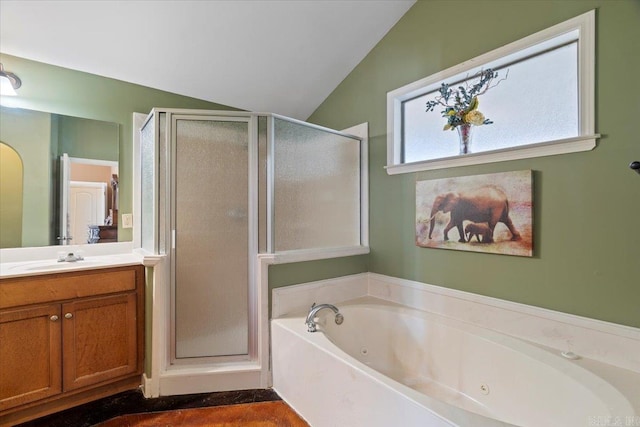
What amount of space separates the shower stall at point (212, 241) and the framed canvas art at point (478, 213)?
957 millimetres

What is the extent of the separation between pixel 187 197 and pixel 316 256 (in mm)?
950

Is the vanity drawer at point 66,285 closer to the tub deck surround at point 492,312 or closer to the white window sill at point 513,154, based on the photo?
the tub deck surround at point 492,312

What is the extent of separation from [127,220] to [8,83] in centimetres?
108

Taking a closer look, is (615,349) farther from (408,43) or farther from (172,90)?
(172,90)

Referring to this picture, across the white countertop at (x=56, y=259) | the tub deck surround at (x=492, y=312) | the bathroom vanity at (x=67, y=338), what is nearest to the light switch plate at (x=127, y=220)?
the white countertop at (x=56, y=259)

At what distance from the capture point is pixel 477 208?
1817 millimetres

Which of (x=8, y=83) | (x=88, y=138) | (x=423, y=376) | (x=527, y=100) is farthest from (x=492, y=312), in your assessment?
(x=8, y=83)

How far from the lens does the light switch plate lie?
2318 millimetres

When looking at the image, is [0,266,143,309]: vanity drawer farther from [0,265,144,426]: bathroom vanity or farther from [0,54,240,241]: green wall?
[0,54,240,241]: green wall

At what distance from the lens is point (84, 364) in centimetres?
179

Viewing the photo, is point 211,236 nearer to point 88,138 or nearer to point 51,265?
point 51,265

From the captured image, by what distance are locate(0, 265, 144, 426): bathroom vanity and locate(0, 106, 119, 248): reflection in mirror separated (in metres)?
0.54

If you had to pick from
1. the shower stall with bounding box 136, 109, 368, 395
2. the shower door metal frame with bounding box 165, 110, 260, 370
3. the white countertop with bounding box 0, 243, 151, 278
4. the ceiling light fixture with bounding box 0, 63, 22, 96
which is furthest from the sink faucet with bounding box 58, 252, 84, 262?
the ceiling light fixture with bounding box 0, 63, 22, 96

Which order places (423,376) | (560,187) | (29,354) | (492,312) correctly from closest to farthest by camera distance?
(560,187)
(29,354)
(492,312)
(423,376)
